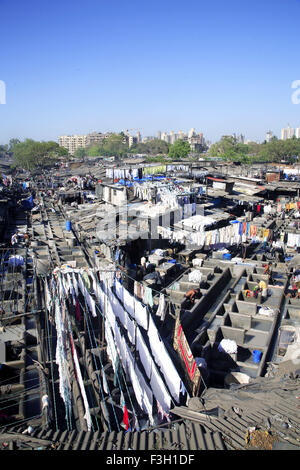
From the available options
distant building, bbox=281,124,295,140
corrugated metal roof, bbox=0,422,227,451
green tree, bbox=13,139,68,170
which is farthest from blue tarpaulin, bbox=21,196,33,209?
distant building, bbox=281,124,295,140

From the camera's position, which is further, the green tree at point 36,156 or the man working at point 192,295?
the green tree at point 36,156

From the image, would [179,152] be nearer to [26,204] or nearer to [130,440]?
[26,204]

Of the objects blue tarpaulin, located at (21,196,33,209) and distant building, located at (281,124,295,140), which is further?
distant building, located at (281,124,295,140)

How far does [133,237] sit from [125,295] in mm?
7661

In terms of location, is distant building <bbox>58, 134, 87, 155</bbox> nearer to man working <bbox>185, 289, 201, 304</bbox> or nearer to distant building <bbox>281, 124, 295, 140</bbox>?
distant building <bbox>281, 124, 295, 140</bbox>

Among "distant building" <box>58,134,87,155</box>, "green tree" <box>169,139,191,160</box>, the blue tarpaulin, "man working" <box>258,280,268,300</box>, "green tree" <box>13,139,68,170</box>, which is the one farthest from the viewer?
"distant building" <box>58,134,87,155</box>

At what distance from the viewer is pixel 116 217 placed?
19438 millimetres

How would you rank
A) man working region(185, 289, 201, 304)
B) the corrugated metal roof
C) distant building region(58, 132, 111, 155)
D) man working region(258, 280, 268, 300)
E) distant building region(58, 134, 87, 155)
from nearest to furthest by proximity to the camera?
the corrugated metal roof, man working region(185, 289, 201, 304), man working region(258, 280, 268, 300), distant building region(58, 132, 111, 155), distant building region(58, 134, 87, 155)

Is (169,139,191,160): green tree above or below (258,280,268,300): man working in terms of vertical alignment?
above

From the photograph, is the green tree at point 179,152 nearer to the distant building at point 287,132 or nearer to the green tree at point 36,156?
the green tree at point 36,156

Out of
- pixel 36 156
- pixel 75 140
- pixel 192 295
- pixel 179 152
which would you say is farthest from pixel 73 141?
pixel 192 295

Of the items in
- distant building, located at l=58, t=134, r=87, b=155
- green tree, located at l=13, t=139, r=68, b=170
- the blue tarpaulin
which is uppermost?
distant building, located at l=58, t=134, r=87, b=155

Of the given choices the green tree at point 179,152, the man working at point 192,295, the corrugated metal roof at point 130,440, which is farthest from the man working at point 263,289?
the green tree at point 179,152
